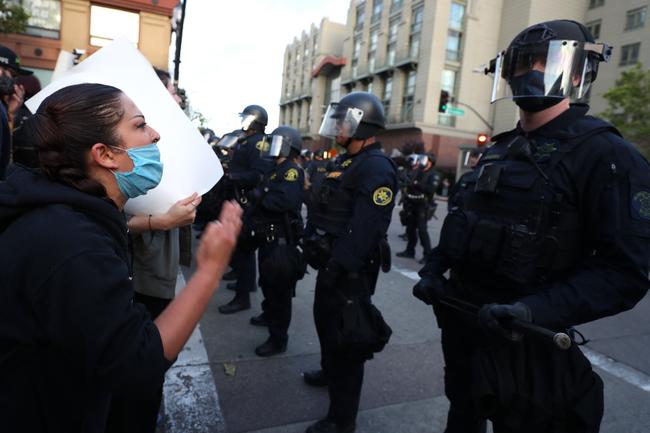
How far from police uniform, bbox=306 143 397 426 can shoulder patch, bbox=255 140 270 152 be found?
2.22m

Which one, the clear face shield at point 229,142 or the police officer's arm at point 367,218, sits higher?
the clear face shield at point 229,142

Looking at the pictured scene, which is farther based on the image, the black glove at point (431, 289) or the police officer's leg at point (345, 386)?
the police officer's leg at point (345, 386)

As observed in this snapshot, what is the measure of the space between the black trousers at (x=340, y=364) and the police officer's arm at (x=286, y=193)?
1590 millimetres

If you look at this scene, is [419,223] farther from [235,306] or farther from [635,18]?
[635,18]

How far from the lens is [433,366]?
3.79 m

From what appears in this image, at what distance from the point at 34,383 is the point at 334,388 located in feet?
6.35

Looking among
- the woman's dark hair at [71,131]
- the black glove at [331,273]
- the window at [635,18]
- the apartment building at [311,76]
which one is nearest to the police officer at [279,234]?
the black glove at [331,273]

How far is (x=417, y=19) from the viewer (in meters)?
35.3

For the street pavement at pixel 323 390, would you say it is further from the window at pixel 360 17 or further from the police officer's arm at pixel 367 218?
the window at pixel 360 17

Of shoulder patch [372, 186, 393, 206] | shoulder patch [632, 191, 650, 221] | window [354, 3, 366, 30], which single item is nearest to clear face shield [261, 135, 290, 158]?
shoulder patch [372, 186, 393, 206]

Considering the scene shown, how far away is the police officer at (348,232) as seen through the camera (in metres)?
2.74

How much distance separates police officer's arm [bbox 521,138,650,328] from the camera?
1.59 meters

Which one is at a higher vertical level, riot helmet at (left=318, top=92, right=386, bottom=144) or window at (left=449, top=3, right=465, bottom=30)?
window at (left=449, top=3, right=465, bottom=30)

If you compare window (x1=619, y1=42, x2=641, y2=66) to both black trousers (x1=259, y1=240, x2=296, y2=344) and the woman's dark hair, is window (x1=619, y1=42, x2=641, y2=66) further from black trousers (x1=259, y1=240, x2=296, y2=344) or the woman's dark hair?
the woman's dark hair
